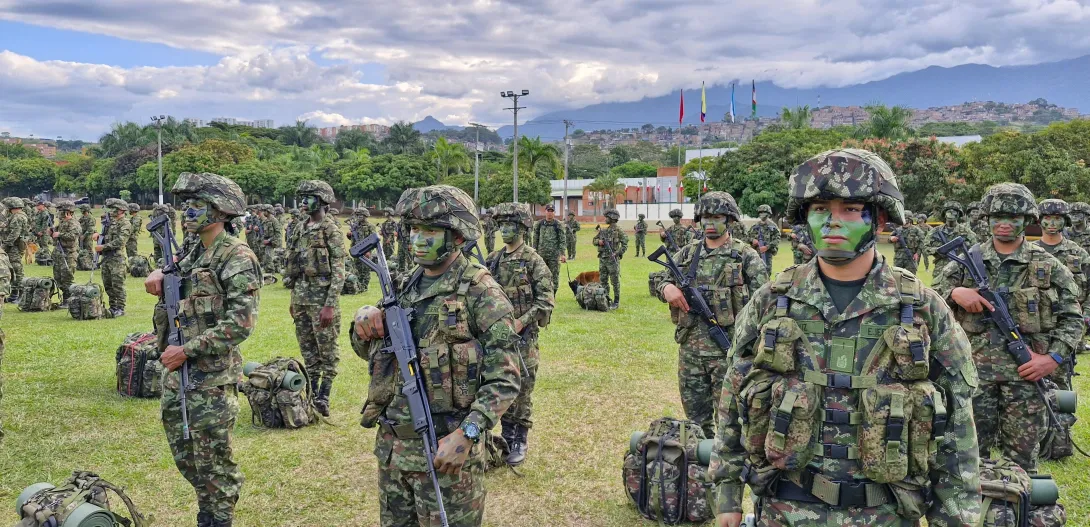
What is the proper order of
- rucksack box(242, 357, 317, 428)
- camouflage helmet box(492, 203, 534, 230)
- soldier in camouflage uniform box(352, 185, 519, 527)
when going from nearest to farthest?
soldier in camouflage uniform box(352, 185, 519, 527) < rucksack box(242, 357, 317, 428) < camouflage helmet box(492, 203, 534, 230)

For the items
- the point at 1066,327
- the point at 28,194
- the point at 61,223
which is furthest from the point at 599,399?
the point at 28,194

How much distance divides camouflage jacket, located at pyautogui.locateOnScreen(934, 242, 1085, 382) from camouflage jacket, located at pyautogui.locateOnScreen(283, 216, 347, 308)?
20.1 ft

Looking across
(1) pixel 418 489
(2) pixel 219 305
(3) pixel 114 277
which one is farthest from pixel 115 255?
(1) pixel 418 489

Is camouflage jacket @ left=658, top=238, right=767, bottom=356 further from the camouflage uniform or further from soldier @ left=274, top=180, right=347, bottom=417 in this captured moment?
the camouflage uniform

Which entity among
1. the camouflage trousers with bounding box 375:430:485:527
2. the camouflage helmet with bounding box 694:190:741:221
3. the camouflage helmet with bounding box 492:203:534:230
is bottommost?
the camouflage trousers with bounding box 375:430:485:527

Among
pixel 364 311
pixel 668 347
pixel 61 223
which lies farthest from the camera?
pixel 61 223

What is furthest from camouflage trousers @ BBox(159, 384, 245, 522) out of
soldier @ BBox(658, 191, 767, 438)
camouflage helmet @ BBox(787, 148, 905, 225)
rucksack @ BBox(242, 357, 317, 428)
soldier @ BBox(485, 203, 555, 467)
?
camouflage helmet @ BBox(787, 148, 905, 225)

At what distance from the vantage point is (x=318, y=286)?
8.18 meters

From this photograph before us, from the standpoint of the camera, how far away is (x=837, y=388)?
2.77 meters

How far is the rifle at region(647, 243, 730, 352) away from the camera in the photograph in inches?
238

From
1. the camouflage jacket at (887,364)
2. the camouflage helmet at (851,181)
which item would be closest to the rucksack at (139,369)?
the camouflage jacket at (887,364)

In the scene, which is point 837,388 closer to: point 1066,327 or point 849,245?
point 849,245

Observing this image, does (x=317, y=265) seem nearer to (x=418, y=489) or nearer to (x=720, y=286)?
(x=720, y=286)

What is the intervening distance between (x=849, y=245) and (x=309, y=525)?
14.8 ft
